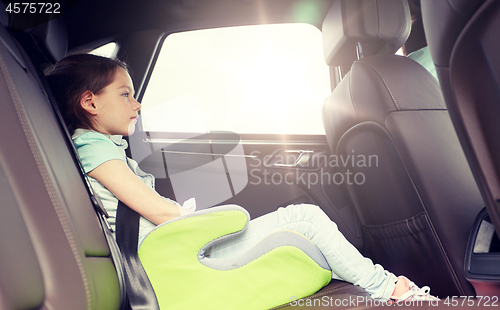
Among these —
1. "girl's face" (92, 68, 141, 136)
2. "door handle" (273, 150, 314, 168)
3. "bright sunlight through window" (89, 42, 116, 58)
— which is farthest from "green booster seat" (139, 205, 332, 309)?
"bright sunlight through window" (89, 42, 116, 58)

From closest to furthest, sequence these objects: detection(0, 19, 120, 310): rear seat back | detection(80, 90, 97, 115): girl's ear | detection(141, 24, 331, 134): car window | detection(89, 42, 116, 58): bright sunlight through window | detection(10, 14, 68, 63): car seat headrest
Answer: detection(0, 19, 120, 310): rear seat back → detection(10, 14, 68, 63): car seat headrest → detection(80, 90, 97, 115): girl's ear → detection(89, 42, 116, 58): bright sunlight through window → detection(141, 24, 331, 134): car window

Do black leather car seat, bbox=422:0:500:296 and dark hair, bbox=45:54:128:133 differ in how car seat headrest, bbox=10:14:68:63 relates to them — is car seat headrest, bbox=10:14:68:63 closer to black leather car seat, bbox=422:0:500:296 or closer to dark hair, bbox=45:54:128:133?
dark hair, bbox=45:54:128:133

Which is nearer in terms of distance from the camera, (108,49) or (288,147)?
(108,49)

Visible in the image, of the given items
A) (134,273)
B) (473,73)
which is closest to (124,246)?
(134,273)

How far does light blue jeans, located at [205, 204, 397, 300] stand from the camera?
865 mm

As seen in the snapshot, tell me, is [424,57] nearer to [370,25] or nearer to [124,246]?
[370,25]

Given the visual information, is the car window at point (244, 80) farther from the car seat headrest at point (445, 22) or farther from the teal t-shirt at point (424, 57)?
the car seat headrest at point (445, 22)

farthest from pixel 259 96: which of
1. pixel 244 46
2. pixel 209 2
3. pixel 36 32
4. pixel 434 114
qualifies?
pixel 36 32

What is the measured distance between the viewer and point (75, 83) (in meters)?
0.94

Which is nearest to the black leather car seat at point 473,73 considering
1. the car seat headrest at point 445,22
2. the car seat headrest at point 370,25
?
the car seat headrest at point 445,22

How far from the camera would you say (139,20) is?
1.50 metres

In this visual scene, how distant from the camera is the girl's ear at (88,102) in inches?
36.5

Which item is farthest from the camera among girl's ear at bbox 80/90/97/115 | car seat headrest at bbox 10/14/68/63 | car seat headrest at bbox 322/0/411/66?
car seat headrest at bbox 322/0/411/66

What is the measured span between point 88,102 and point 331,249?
0.77 m
